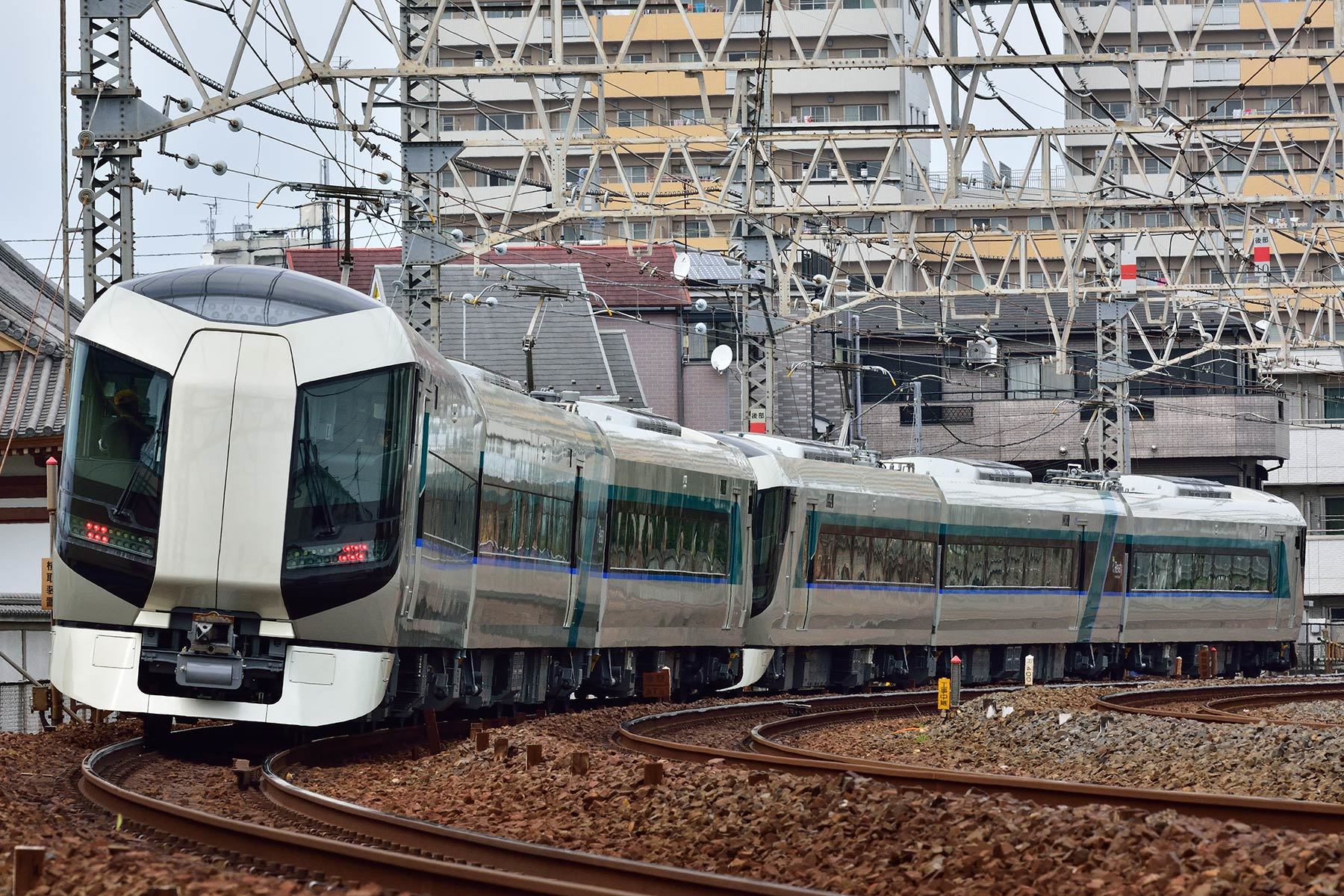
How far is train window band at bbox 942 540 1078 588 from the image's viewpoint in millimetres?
29641

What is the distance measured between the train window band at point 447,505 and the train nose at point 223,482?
1363 mm

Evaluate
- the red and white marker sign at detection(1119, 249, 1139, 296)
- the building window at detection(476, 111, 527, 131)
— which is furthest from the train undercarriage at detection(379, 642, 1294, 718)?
the building window at detection(476, 111, 527, 131)

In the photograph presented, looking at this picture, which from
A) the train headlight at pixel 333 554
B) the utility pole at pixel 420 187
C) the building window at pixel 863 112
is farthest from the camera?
the building window at pixel 863 112

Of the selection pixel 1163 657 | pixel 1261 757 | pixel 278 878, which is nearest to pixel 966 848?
pixel 278 878

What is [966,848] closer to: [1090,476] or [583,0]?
[583,0]

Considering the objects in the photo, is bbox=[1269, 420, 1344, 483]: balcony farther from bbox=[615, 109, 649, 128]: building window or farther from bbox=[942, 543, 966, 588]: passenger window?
bbox=[942, 543, 966, 588]: passenger window

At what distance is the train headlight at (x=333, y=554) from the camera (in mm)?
14164

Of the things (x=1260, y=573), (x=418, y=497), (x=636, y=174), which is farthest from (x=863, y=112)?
(x=418, y=497)

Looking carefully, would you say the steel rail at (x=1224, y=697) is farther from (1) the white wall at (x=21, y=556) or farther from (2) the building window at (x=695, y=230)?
(2) the building window at (x=695, y=230)

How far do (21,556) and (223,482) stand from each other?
12020 mm

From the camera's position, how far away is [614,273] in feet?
173

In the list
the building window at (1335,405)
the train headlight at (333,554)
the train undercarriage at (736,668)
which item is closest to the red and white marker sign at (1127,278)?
the train undercarriage at (736,668)

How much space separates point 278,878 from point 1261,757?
8.64 metres

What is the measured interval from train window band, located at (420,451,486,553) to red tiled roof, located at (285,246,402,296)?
34.1 metres
